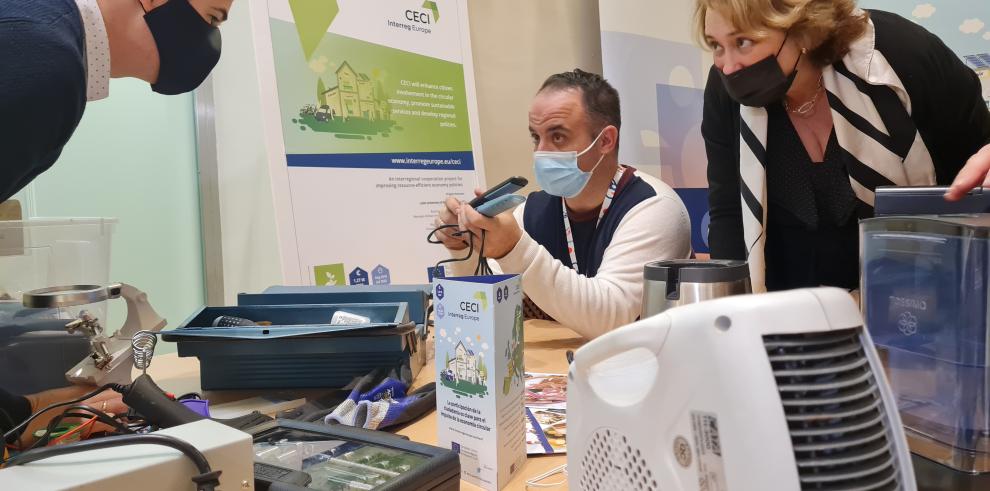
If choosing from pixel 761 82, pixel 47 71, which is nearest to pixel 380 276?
pixel 761 82

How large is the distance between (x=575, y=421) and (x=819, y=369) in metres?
0.21

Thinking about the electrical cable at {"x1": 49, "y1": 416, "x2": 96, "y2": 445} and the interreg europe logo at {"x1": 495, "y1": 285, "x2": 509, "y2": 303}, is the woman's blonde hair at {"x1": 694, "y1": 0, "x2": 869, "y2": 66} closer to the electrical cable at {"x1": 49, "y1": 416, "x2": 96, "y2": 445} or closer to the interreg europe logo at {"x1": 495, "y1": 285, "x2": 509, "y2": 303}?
the interreg europe logo at {"x1": 495, "y1": 285, "x2": 509, "y2": 303}

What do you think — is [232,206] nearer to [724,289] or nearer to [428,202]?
[428,202]

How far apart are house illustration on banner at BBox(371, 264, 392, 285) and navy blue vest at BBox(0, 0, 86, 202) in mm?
1367

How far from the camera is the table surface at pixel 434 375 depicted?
2.62ft

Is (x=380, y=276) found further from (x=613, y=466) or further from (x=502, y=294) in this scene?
(x=613, y=466)

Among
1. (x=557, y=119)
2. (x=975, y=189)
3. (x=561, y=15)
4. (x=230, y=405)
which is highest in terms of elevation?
(x=561, y=15)

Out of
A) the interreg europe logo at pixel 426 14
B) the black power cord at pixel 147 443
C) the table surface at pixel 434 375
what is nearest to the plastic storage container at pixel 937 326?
the table surface at pixel 434 375

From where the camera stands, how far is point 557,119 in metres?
1.86

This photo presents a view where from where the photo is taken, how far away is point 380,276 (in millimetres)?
2205

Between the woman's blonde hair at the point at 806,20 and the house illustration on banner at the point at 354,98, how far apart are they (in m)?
1.28

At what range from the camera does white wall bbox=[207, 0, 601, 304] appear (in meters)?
2.21

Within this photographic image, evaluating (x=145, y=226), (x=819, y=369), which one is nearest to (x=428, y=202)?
(x=145, y=226)

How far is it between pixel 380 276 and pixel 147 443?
5.49 ft
